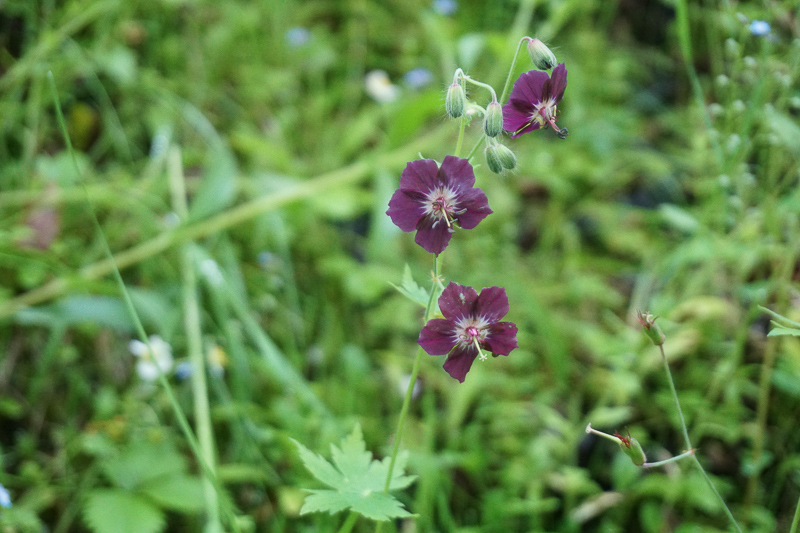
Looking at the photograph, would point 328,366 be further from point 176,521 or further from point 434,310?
point 434,310

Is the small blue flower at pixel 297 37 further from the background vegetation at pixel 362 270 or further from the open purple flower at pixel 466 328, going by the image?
the open purple flower at pixel 466 328

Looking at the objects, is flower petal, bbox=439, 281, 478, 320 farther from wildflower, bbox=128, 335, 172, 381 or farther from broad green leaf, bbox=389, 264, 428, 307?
wildflower, bbox=128, 335, 172, 381

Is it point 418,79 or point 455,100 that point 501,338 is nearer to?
point 455,100

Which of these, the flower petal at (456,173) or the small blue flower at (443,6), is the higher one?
the flower petal at (456,173)

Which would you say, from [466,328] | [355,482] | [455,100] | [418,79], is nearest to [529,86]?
[455,100]

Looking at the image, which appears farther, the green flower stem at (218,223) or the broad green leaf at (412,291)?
the green flower stem at (218,223)

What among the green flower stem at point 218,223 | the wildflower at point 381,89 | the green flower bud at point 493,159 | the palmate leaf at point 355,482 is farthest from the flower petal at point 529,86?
the wildflower at point 381,89

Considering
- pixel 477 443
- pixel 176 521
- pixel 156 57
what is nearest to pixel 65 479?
pixel 176 521
